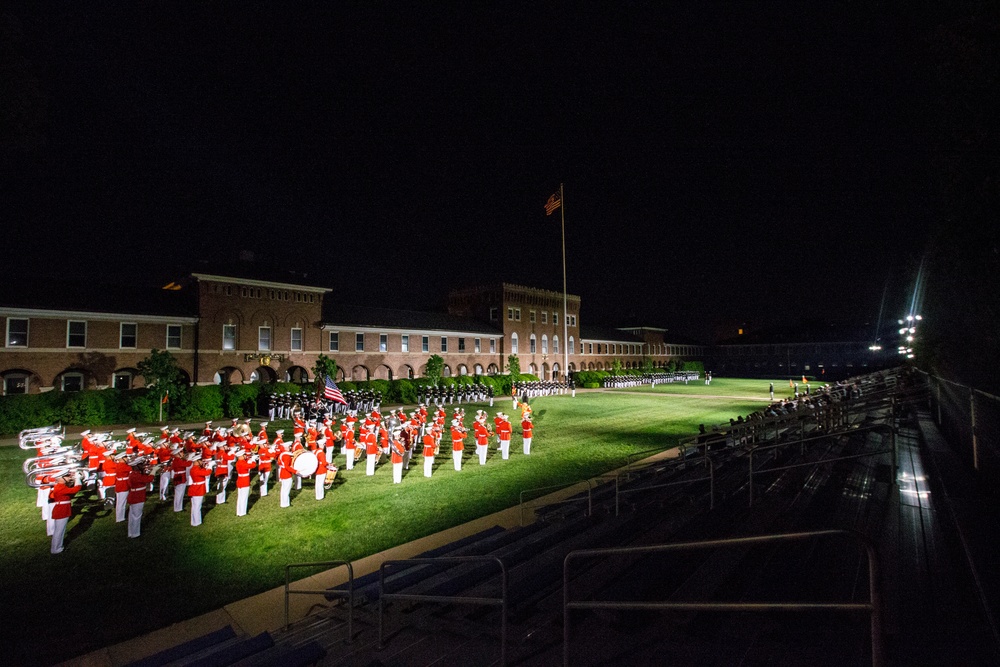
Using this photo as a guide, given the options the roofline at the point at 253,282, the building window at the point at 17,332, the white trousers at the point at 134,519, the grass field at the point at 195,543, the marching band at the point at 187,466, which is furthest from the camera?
the roofline at the point at 253,282

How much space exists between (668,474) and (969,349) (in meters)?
7.07

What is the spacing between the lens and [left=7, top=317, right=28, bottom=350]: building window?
1041 inches

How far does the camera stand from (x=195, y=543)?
360 inches

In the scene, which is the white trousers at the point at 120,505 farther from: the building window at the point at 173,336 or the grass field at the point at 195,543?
the building window at the point at 173,336

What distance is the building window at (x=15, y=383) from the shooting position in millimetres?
26500

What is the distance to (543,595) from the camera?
5824mm

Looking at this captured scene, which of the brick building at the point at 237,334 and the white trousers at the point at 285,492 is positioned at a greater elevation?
the brick building at the point at 237,334

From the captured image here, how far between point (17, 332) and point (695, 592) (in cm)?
3691

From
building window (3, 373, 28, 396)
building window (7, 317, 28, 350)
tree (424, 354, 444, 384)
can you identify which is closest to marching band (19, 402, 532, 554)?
building window (3, 373, 28, 396)

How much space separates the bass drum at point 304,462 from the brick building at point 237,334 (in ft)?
84.7

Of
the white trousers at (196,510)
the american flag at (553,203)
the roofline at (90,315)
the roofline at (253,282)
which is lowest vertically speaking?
the white trousers at (196,510)

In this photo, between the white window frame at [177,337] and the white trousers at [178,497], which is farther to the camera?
the white window frame at [177,337]

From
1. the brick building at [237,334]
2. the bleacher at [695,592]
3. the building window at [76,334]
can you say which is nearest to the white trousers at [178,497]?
the bleacher at [695,592]

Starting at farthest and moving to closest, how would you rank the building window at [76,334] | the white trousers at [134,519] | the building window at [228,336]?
the building window at [228,336] → the building window at [76,334] → the white trousers at [134,519]
